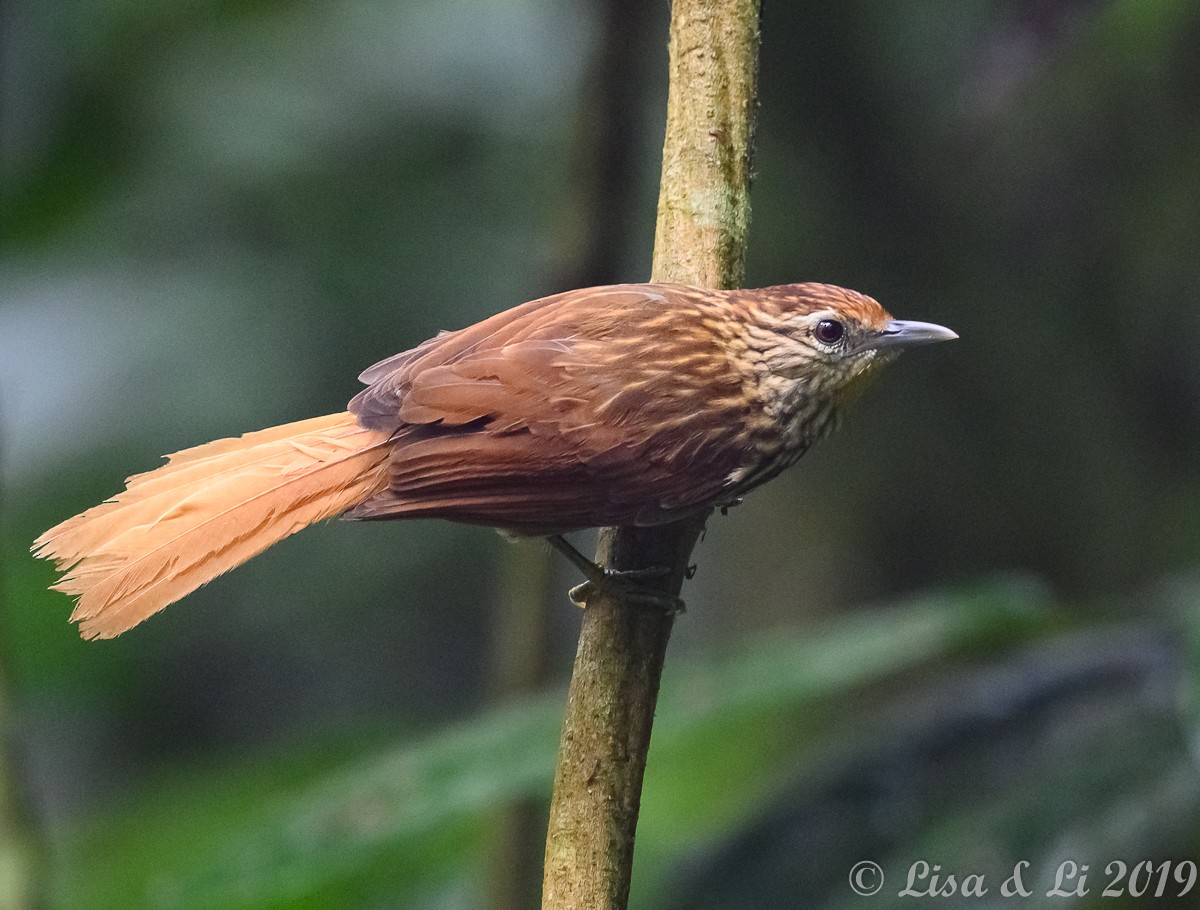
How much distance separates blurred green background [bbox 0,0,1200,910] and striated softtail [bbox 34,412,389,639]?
697 millimetres

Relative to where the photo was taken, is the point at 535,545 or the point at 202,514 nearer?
the point at 202,514

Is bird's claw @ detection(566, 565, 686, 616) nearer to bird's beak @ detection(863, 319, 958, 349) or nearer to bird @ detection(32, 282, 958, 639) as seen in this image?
bird @ detection(32, 282, 958, 639)

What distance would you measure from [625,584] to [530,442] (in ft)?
0.91

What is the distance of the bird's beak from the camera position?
239 centimetres

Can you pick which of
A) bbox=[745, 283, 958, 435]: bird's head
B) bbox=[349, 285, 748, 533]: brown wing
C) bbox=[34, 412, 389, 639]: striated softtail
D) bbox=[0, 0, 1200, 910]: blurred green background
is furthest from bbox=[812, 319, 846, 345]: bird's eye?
bbox=[34, 412, 389, 639]: striated softtail

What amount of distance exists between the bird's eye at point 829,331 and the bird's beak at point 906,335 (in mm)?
56

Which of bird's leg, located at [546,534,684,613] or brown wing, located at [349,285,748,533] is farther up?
brown wing, located at [349,285,748,533]

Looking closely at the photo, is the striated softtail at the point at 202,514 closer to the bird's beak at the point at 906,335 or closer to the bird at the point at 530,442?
the bird at the point at 530,442

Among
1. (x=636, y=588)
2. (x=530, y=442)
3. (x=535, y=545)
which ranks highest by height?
(x=535, y=545)

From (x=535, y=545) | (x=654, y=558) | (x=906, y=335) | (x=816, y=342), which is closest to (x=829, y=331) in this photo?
(x=816, y=342)

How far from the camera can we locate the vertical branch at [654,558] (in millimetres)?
1917

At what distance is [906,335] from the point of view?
240 cm

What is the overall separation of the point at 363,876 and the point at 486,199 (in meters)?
2.71

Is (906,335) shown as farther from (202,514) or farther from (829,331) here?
(202,514)
